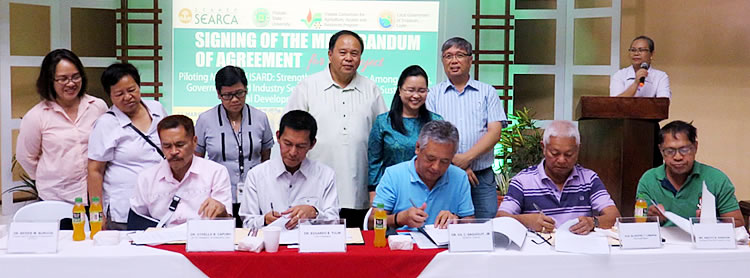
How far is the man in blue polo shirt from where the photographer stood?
2500 mm

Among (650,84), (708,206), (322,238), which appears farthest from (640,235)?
(650,84)

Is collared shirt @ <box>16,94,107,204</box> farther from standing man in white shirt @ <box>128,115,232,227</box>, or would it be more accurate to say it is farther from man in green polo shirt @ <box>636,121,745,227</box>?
man in green polo shirt @ <box>636,121,745,227</box>

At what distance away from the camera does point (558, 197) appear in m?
2.68

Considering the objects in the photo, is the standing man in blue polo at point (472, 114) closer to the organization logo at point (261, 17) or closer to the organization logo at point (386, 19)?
the organization logo at point (386, 19)

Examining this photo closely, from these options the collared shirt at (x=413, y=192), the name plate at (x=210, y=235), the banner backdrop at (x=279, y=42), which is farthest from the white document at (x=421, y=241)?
the banner backdrop at (x=279, y=42)

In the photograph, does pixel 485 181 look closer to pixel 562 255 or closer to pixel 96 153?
Answer: pixel 562 255

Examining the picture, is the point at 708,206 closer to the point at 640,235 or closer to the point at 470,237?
the point at 640,235

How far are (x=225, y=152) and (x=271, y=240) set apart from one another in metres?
1.23

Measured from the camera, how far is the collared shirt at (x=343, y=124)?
133 inches

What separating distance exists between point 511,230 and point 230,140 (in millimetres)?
1564

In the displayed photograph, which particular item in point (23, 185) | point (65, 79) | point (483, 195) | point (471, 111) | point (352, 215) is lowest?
point (23, 185)

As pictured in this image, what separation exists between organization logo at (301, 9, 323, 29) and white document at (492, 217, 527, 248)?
4121 millimetres

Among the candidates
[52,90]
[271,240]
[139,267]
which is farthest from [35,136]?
[271,240]

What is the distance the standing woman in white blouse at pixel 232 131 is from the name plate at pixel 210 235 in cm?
108
